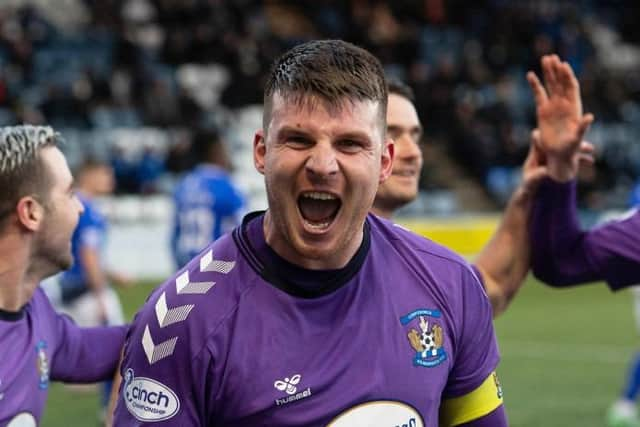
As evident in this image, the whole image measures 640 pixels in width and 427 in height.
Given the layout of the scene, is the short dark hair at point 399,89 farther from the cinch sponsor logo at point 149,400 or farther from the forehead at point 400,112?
the cinch sponsor logo at point 149,400

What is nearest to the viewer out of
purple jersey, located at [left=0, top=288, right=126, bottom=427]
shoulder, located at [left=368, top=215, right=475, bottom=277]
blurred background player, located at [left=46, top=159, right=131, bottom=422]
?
shoulder, located at [left=368, top=215, right=475, bottom=277]

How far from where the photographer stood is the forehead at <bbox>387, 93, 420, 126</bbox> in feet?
13.6

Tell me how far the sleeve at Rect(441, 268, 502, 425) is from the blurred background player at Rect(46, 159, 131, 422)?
5580 mm

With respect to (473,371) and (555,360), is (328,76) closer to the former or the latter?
(473,371)

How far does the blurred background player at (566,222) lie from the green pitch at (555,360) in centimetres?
418

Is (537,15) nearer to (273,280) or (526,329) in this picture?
(526,329)

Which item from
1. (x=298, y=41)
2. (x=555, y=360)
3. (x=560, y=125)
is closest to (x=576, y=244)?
(x=560, y=125)

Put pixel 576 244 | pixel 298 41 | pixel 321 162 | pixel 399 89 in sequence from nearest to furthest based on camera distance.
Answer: pixel 321 162 < pixel 576 244 < pixel 399 89 < pixel 298 41

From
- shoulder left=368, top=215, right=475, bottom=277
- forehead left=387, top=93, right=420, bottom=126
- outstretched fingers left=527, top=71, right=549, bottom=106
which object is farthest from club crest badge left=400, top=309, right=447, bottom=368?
forehead left=387, top=93, right=420, bottom=126

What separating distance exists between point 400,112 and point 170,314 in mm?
1868

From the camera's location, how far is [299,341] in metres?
2.55

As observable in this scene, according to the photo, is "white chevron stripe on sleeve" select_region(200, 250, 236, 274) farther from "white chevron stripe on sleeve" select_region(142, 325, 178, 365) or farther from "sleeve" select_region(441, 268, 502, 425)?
"sleeve" select_region(441, 268, 502, 425)

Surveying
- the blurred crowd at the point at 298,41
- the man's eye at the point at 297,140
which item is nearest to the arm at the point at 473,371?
the man's eye at the point at 297,140

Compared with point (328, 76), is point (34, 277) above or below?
below
